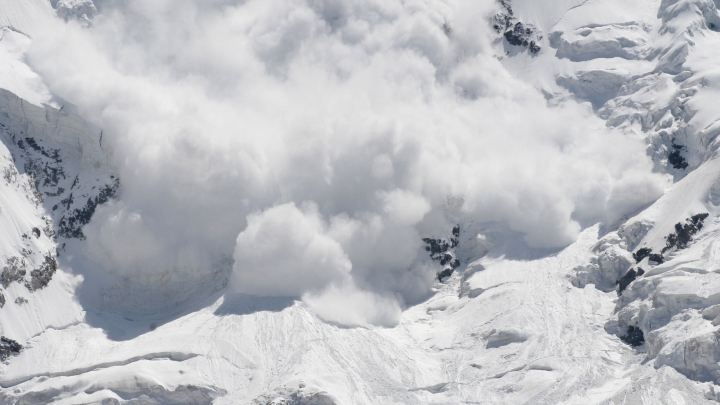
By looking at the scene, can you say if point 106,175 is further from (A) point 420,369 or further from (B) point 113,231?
(A) point 420,369

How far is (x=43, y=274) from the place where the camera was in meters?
149

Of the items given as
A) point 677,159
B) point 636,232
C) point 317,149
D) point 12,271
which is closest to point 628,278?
point 636,232

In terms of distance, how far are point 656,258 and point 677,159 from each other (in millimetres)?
20053

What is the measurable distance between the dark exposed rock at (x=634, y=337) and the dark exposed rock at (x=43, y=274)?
67558mm

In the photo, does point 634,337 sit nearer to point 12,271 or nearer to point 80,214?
point 80,214

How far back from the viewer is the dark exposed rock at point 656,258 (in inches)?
5659

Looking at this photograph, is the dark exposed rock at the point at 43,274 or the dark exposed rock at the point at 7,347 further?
the dark exposed rock at the point at 43,274

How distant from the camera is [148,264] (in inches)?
6068

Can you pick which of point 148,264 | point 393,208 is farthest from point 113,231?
point 393,208

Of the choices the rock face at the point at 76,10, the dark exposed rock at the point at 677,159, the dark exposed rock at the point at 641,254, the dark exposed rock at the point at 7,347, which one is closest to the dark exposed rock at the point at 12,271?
the dark exposed rock at the point at 7,347

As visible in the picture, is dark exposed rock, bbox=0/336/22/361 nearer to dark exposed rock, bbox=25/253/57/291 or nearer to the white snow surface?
the white snow surface

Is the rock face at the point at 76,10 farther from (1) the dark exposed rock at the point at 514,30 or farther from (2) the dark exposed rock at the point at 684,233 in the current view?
(2) the dark exposed rock at the point at 684,233

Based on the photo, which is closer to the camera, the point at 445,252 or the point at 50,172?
the point at 50,172

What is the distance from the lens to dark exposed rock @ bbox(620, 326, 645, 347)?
137750 mm
